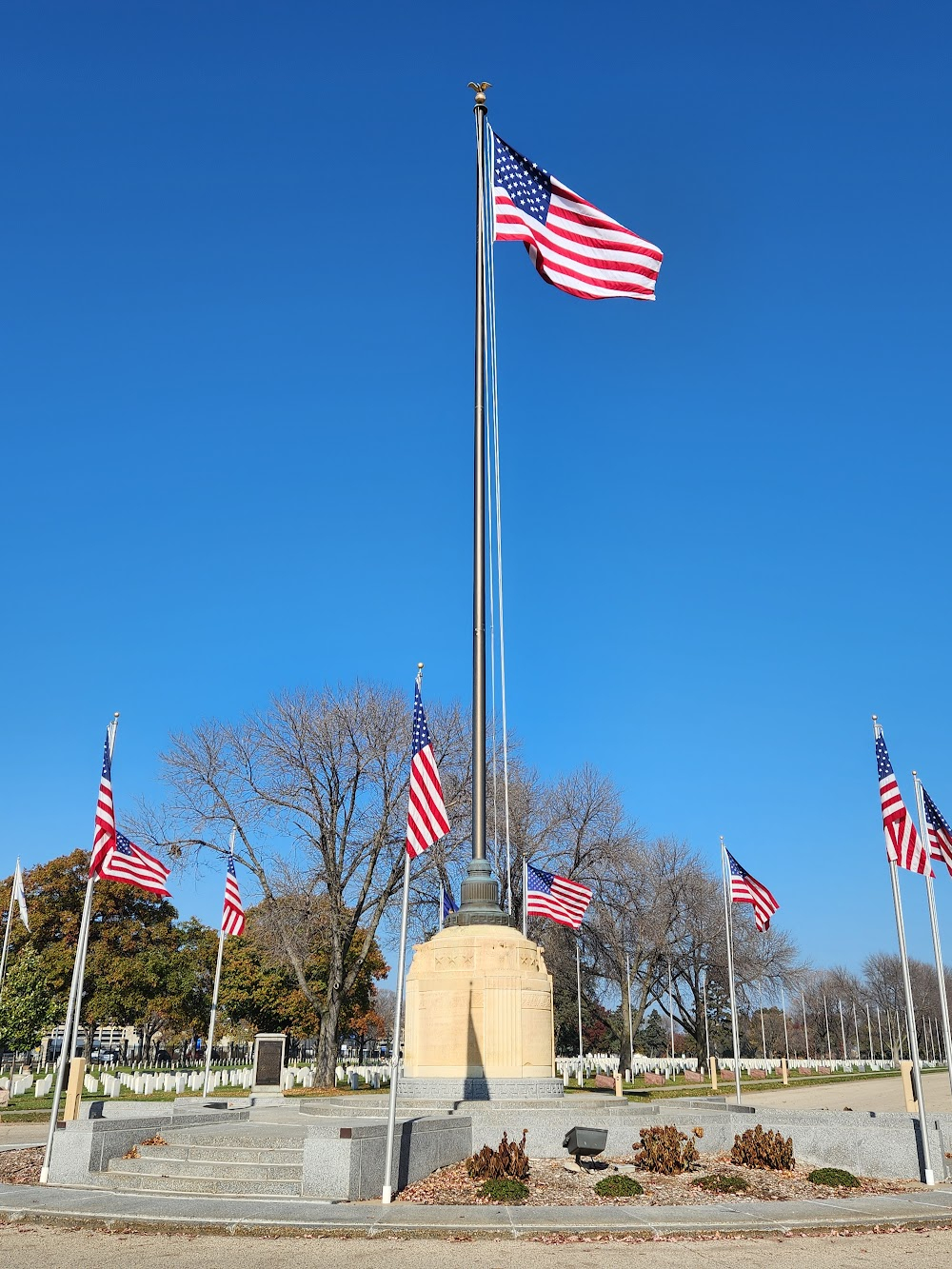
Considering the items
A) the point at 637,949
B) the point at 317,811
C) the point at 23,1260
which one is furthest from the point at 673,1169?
the point at 637,949

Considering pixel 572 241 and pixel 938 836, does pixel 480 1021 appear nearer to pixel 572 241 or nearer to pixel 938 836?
pixel 938 836

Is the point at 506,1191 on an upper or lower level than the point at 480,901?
lower

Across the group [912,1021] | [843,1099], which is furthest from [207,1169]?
[843,1099]

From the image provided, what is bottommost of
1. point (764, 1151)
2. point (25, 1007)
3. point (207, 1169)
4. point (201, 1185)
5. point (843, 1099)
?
point (843, 1099)

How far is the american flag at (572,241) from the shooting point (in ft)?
51.8

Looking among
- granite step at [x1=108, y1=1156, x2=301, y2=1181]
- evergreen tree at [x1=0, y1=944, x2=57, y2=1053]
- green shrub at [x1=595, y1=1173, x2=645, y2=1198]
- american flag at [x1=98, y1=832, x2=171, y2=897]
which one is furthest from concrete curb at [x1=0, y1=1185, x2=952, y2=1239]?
evergreen tree at [x1=0, y1=944, x2=57, y2=1053]

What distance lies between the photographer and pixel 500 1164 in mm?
11156

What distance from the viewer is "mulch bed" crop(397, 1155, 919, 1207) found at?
10609 millimetres

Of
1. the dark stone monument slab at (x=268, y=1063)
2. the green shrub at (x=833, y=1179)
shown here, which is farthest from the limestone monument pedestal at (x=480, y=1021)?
the dark stone monument slab at (x=268, y=1063)

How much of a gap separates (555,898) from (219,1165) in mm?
11482

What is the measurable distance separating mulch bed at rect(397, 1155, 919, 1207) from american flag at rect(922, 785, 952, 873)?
5132 millimetres

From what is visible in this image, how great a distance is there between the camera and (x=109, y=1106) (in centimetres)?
1894

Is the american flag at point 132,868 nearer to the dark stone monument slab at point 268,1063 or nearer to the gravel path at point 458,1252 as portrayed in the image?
the gravel path at point 458,1252

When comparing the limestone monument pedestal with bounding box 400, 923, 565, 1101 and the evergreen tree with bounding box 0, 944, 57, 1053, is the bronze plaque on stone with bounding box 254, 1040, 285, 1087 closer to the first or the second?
the limestone monument pedestal with bounding box 400, 923, 565, 1101
